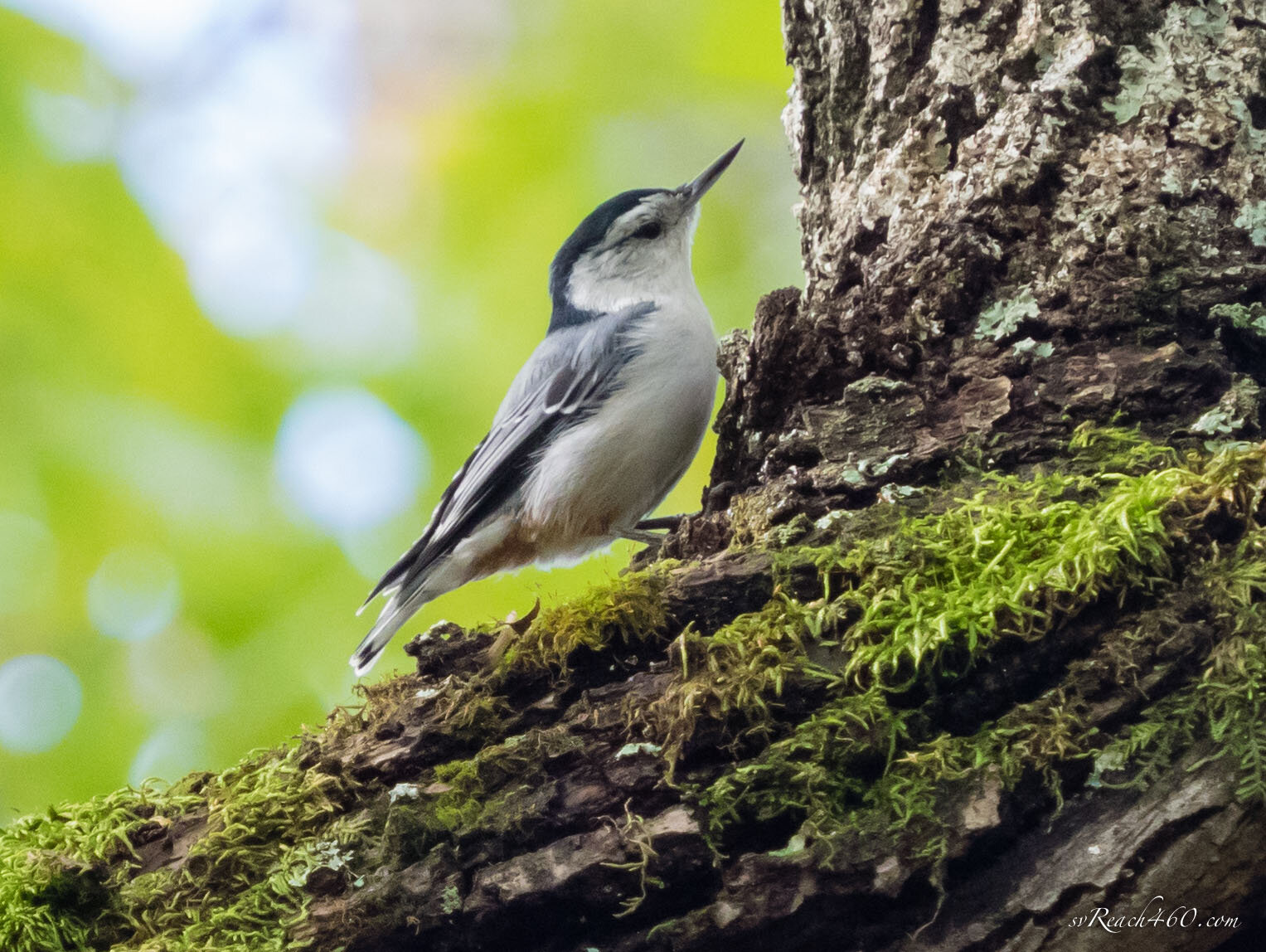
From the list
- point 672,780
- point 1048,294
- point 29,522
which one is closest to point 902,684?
point 672,780

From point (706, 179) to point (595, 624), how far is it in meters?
2.33

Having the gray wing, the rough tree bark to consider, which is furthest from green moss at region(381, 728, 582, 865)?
the gray wing

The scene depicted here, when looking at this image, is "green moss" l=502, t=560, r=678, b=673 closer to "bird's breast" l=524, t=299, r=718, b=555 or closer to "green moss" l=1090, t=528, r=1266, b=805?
"green moss" l=1090, t=528, r=1266, b=805

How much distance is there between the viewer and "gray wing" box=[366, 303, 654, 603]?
118 inches

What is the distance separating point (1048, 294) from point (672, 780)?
113cm

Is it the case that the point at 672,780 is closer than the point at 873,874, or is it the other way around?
the point at 873,874

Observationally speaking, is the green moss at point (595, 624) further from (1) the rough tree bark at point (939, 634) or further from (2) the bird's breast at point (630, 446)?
(2) the bird's breast at point (630, 446)

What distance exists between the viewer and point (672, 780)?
137cm

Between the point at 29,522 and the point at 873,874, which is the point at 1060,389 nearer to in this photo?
the point at 873,874

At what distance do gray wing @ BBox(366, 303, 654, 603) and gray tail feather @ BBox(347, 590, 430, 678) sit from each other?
67 mm

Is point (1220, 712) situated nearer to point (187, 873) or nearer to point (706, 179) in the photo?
point (187, 873)
